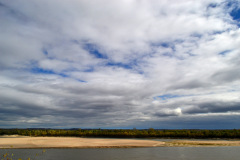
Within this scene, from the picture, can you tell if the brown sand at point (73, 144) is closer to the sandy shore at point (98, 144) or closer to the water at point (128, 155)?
the sandy shore at point (98, 144)

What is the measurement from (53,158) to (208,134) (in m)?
53.3

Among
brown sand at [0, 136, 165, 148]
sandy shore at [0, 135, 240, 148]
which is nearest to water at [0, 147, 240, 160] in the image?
brown sand at [0, 136, 165, 148]

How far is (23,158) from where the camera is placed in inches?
1062

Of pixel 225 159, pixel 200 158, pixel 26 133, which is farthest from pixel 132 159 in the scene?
pixel 26 133

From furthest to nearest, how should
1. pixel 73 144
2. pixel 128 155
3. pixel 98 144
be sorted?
pixel 98 144, pixel 73 144, pixel 128 155

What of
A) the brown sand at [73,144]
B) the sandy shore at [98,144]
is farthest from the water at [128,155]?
the sandy shore at [98,144]

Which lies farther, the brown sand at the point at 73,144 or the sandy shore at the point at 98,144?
the sandy shore at the point at 98,144

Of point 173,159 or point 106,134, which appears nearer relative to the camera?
point 173,159

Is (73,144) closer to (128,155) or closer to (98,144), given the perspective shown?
(98,144)

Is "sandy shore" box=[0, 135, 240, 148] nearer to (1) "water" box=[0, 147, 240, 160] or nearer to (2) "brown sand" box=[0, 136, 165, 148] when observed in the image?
(2) "brown sand" box=[0, 136, 165, 148]

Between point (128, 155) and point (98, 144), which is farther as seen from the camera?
point (98, 144)

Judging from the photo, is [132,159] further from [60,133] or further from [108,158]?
[60,133]

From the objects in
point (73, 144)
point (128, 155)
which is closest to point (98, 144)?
point (73, 144)

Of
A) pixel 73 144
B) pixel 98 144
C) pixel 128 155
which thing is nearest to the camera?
pixel 128 155
